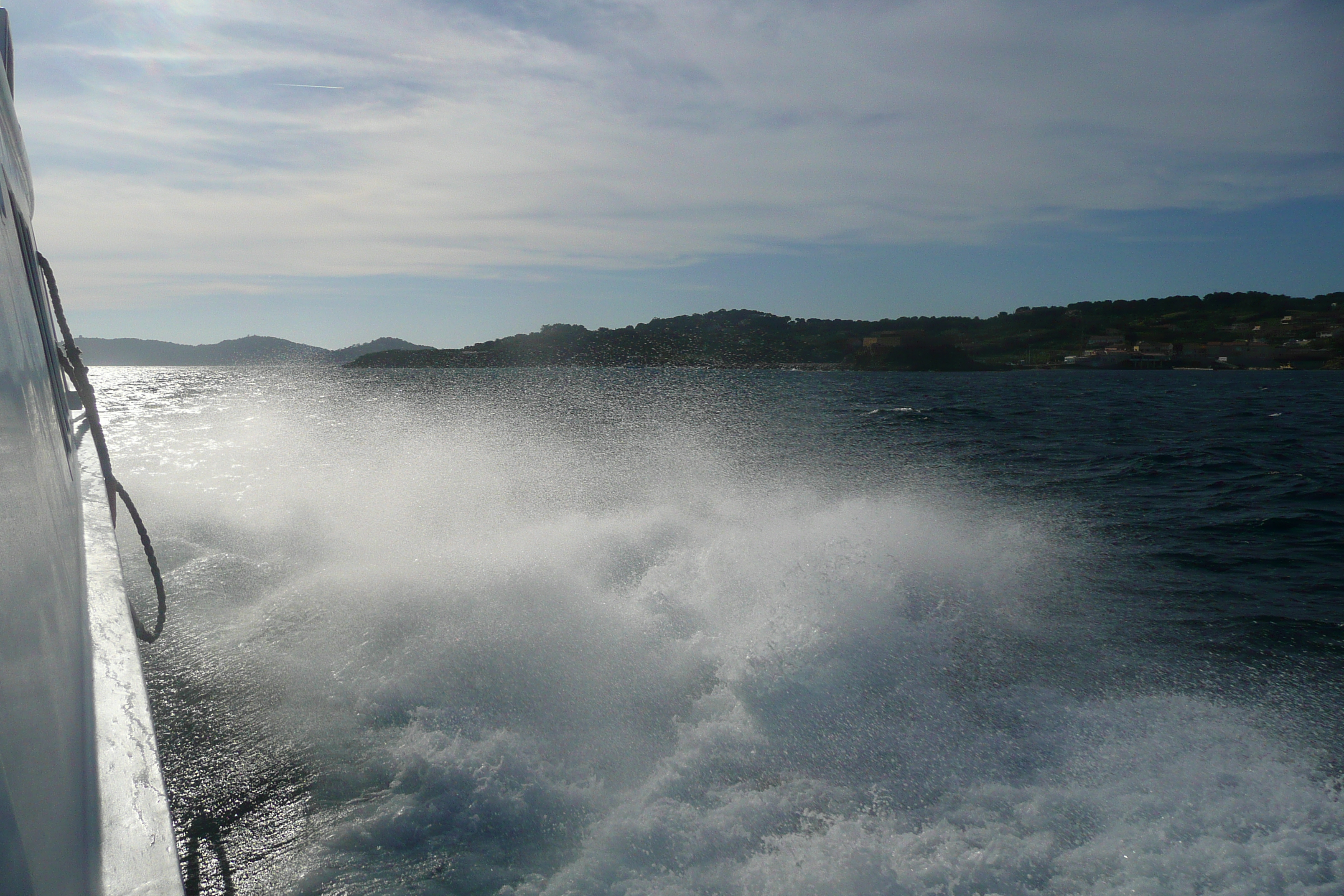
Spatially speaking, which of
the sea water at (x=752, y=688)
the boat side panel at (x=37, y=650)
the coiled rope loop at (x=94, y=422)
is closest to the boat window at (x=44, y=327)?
the coiled rope loop at (x=94, y=422)

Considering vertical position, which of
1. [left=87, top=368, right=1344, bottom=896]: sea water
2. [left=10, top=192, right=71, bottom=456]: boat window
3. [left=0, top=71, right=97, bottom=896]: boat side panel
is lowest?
[left=87, top=368, right=1344, bottom=896]: sea water

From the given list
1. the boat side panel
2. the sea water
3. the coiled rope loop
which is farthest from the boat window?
the sea water

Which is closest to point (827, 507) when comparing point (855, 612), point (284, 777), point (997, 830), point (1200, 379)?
point (855, 612)

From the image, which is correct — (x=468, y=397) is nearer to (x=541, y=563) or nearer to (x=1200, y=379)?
(x=541, y=563)

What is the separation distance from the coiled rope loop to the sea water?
2080mm

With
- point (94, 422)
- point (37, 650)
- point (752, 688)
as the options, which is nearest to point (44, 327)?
point (94, 422)

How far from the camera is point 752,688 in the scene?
6.95 meters

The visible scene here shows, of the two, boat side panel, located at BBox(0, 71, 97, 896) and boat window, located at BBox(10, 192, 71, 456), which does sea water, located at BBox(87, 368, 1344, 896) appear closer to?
boat window, located at BBox(10, 192, 71, 456)

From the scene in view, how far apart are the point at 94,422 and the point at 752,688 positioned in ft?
18.0

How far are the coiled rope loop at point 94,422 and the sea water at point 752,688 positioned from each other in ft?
6.82

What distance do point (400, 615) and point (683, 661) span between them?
3639 millimetres

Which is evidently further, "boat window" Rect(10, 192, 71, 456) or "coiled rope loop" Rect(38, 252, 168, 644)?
"boat window" Rect(10, 192, 71, 456)

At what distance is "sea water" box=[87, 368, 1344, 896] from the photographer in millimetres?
4922

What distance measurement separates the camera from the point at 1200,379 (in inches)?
3602
